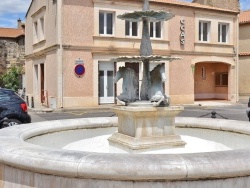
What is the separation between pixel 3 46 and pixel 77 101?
87.7 ft

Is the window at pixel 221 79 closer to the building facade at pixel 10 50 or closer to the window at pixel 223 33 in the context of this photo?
the window at pixel 223 33

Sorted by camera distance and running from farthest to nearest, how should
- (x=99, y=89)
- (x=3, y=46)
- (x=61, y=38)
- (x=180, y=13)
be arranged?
(x=3, y=46) < (x=180, y=13) < (x=99, y=89) < (x=61, y=38)

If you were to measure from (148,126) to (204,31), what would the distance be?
78.3 feet

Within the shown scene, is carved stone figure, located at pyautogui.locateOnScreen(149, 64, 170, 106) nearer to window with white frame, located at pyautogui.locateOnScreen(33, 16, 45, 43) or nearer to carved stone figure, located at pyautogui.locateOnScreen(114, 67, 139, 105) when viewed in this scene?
carved stone figure, located at pyautogui.locateOnScreen(114, 67, 139, 105)

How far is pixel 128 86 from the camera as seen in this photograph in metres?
5.95

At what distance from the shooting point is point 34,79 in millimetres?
28453

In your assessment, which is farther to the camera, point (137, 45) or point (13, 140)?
point (137, 45)

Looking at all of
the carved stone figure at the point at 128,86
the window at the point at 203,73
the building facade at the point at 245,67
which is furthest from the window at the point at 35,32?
the carved stone figure at the point at 128,86

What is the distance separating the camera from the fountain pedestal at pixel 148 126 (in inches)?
217

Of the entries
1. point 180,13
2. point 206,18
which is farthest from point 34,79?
point 206,18

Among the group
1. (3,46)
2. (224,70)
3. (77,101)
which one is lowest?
Result: (77,101)

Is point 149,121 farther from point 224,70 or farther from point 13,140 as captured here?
point 224,70

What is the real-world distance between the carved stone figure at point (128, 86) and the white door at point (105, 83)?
18122mm

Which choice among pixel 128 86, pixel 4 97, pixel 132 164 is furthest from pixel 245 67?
pixel 132 164
